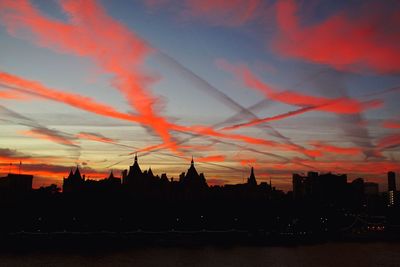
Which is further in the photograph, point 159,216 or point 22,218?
point 159,216

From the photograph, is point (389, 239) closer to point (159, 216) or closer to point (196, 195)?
point (196, 195)

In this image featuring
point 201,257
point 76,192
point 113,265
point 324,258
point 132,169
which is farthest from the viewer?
point 132,169

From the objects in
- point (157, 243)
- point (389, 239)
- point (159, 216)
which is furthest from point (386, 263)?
point (389, 239)

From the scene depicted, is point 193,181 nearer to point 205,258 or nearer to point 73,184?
point 73,184

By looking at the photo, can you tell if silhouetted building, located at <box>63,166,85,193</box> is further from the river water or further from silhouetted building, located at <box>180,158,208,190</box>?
the river water

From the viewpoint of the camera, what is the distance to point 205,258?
9869 cm

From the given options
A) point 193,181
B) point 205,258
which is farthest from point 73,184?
point 205,258

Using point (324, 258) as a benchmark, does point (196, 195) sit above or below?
above

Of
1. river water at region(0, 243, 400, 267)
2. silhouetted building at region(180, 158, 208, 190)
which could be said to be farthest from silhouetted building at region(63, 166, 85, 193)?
river water at region(0, 243, 400, 267)

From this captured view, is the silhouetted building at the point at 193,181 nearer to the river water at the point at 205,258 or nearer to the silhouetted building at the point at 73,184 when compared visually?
the silhouetted building at the point at 73,184

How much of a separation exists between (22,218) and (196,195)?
209ft

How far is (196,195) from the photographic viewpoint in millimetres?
168375

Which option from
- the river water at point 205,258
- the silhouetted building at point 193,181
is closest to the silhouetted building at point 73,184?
the silhouetted building at point 193,181

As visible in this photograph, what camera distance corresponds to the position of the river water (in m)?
86.9
